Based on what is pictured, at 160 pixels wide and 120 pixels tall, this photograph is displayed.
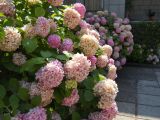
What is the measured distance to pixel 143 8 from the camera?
40.8ft

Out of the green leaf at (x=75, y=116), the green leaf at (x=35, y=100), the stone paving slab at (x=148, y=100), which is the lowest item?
the stone paving slab at (x=148, y=100)

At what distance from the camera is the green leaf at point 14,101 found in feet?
6.65

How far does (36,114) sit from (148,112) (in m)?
3.32

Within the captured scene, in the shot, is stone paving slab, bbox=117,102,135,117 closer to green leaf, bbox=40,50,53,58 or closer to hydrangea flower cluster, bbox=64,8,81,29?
hydrangea flower cluster, bbox=64,8,81,29

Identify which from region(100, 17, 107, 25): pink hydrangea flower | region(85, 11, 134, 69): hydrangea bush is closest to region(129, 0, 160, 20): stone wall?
region(85, 11, 134, 69): hydrangea bush

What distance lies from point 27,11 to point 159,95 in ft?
12.9

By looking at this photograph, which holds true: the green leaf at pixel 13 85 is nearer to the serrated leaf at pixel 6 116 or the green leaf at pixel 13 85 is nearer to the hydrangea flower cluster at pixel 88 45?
the serrated leaf at pixel 6 116

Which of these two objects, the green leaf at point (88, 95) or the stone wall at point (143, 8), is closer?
the green leaf at point (88, 95)

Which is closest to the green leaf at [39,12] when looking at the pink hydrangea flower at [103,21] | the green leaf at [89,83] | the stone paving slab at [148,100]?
the green leaf at [89,83]

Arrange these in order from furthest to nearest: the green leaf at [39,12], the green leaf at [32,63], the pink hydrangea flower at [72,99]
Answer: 1. the green leaf at [39,12]
2. the pink hydrangea flower at [72,99]
3. the green leaf at [32,63]

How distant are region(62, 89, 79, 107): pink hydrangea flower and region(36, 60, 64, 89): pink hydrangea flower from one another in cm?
19

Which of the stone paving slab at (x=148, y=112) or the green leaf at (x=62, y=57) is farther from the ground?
the green leaf at (x=62, y=57)

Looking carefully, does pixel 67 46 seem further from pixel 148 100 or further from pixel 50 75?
pixel 148 100

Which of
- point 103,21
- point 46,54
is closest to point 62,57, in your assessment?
point 46,54
